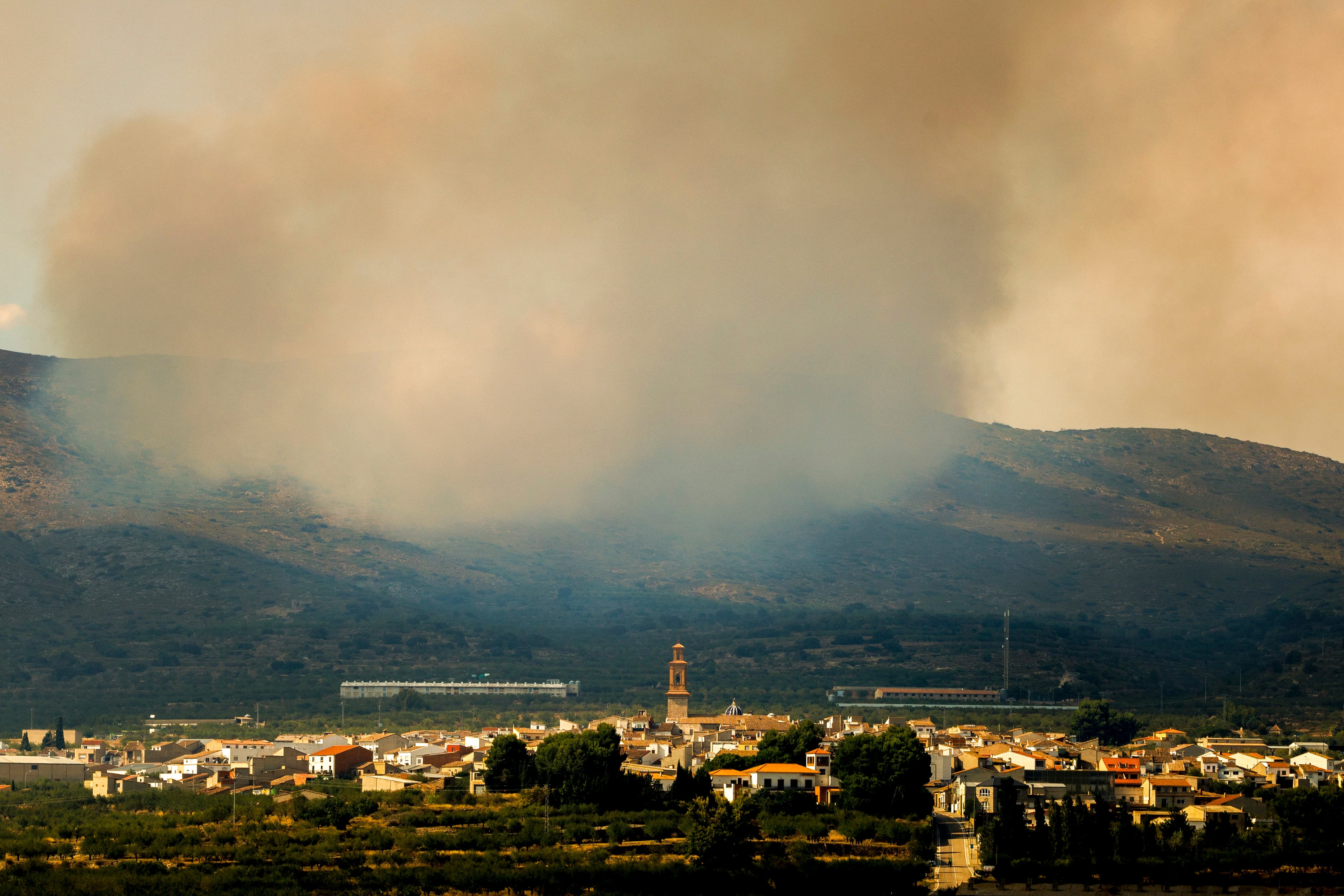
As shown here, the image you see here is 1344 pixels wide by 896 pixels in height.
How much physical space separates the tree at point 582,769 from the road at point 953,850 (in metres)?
11.4

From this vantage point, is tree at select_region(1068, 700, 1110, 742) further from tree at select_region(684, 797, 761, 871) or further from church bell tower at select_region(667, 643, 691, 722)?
tree at select_region(684, 797, 761, 871)

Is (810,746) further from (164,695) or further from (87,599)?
(87,599)

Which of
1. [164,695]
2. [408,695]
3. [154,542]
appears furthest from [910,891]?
[154,542]

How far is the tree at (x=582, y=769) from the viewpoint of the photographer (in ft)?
209

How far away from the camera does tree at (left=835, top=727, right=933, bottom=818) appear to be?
63.0 m

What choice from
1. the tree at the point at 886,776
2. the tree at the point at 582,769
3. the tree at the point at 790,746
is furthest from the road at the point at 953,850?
the tree at the point at 582,769

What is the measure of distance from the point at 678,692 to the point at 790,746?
37112 millimetres

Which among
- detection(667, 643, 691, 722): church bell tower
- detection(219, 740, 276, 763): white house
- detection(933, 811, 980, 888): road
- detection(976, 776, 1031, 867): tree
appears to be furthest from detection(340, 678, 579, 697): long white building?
detection(976, 776, 1031, 867): tree

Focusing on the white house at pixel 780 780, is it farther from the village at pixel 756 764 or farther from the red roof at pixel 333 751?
the red roof at pixel 333 751

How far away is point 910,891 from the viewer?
2130 inches

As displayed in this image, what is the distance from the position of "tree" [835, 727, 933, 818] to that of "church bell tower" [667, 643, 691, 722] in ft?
129

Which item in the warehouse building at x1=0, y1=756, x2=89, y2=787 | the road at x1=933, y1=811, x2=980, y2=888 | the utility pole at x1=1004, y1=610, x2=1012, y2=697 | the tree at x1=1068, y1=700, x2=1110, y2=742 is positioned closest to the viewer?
the road at x1=933, y1=811, x2=980, y2=888

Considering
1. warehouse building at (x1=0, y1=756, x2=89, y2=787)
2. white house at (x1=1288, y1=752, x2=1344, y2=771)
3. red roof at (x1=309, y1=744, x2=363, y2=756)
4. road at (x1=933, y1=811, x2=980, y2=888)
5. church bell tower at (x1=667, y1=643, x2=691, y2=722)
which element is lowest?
road at (x1=933, y1=811, x2=980, y2=888)

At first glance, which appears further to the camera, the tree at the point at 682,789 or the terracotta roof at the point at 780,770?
the terracotta roof at the point at 780,770
